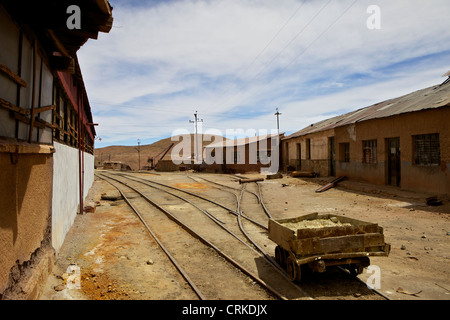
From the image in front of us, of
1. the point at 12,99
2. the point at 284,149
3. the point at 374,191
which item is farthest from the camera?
the point at 284,149

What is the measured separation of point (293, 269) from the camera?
5293mm

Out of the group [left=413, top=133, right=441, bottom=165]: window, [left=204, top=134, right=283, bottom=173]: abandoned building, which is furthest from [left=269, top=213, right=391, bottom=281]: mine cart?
[left=204, top=134, right=283, bottom=173]: abandoned building

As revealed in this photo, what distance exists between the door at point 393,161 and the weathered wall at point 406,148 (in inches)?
7.8

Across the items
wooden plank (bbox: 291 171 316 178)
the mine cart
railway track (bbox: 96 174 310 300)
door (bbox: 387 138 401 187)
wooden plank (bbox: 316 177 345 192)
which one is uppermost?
door (bbox: 387 138 401 187)

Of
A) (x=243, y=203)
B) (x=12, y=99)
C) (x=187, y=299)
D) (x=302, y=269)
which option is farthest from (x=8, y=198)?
(x=243, y=203)

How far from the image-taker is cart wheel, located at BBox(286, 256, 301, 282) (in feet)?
17.0

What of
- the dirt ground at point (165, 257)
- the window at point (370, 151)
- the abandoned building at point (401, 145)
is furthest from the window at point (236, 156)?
the dirt ground at point (165, 257)

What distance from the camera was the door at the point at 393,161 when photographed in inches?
597

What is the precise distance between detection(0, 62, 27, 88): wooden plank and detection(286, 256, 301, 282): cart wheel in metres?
5.14

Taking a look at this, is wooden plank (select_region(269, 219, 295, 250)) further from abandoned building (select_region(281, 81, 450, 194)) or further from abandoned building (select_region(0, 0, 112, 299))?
abandoned building (select_region(281, 81, 450, 194))

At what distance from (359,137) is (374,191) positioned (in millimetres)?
4066

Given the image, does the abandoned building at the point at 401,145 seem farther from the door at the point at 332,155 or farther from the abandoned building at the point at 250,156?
the abandoned building at the point at 250,156
